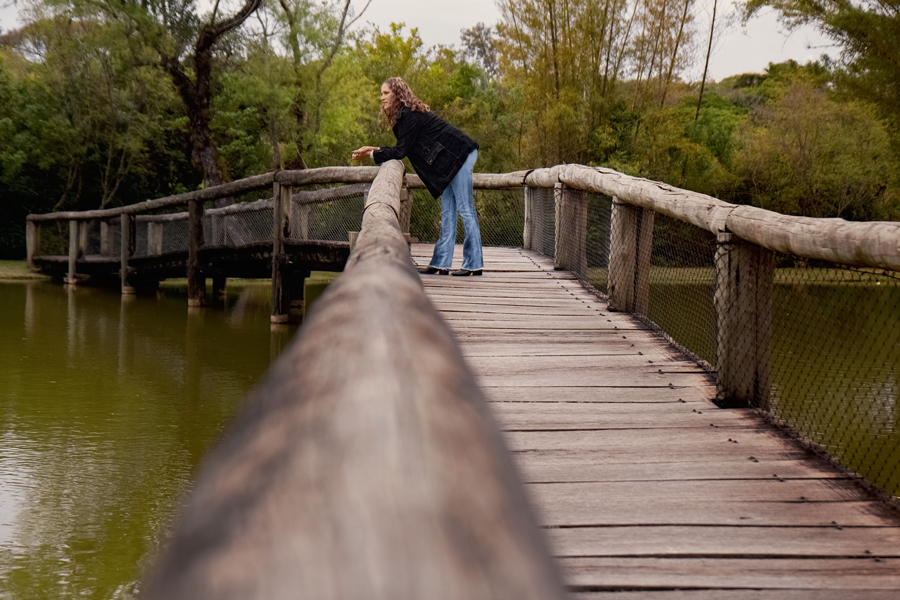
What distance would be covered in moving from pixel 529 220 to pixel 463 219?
10.9 feet

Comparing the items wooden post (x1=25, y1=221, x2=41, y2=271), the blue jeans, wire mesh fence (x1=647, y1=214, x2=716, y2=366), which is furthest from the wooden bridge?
wooden post (x1=25, y1=221, x2=41, y2=271)

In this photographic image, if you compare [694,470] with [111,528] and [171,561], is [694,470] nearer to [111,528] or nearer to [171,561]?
[171,561]

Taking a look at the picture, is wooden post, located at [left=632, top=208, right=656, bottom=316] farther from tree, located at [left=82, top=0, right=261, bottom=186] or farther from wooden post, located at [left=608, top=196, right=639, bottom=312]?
tree, located at [left=82, top=0, right=261, bottom=186]

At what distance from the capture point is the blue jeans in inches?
239

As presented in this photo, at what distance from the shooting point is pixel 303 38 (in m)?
19.3

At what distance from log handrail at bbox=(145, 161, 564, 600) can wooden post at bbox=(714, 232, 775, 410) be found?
10.4 ft

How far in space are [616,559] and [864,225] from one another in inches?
48.2

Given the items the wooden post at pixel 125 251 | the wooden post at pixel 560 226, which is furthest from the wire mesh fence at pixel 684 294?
the wooden post at pixel 125 251

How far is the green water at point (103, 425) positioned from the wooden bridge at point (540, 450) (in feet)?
6.47

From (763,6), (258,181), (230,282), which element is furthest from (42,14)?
(763,6)

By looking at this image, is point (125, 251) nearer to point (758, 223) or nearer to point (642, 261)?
point (642, 261)

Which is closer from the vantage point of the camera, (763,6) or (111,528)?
(111,528)

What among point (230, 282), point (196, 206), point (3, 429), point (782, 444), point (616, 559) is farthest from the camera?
point (230, 282)

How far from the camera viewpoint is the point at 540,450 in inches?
115
